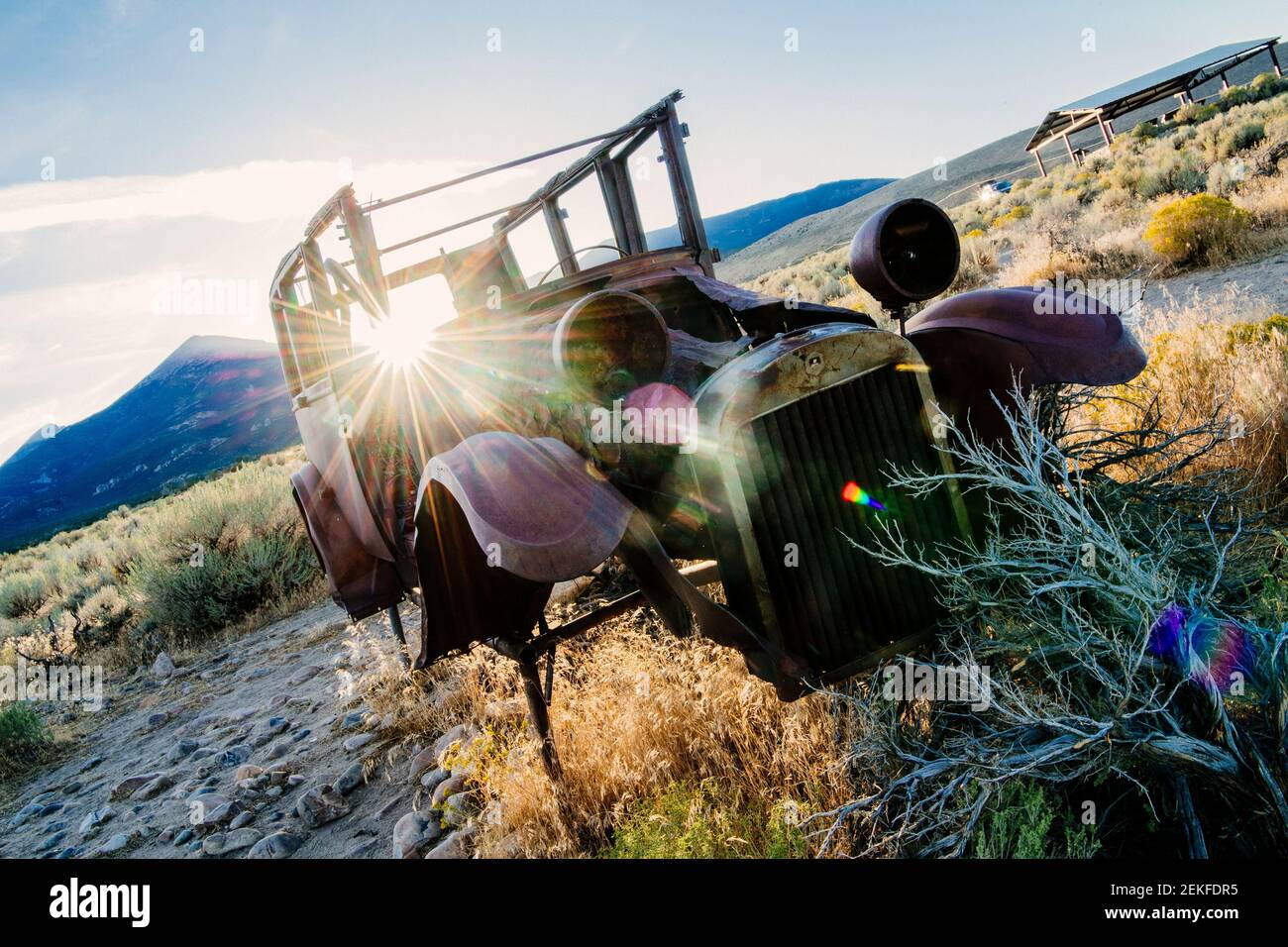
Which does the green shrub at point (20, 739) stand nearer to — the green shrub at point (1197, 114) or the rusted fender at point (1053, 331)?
the rusted fender at point (1053, 331)

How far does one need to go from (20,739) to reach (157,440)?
193ft

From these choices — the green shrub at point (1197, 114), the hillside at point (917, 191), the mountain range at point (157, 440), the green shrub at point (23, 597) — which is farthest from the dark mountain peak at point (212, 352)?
the green shrub at point (1197, 114)

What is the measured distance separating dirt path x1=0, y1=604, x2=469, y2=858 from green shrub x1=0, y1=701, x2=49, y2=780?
1.22ft

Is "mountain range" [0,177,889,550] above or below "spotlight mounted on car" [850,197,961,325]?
above

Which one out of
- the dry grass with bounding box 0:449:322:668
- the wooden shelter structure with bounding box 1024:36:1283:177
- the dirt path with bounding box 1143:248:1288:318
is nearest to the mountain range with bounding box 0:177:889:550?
the dry grass with bounding box 0:449:322:668

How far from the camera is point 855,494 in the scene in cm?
258

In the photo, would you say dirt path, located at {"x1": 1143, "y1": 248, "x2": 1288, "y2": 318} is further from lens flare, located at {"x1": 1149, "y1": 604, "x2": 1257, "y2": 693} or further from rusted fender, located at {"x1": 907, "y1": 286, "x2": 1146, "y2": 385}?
lens flare, located at {"x1": 1149, "y1": 604, "x2": 1257, "y2": 693}

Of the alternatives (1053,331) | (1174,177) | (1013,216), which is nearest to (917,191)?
(1013,216)

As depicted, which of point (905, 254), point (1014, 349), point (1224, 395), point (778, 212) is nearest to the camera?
point (905, 254)

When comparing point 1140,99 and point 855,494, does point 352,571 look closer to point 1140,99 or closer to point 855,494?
point 855,494

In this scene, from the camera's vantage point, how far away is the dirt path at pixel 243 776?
3.76 metres

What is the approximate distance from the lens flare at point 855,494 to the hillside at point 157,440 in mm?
45244

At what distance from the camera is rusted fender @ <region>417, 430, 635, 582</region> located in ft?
7.07
